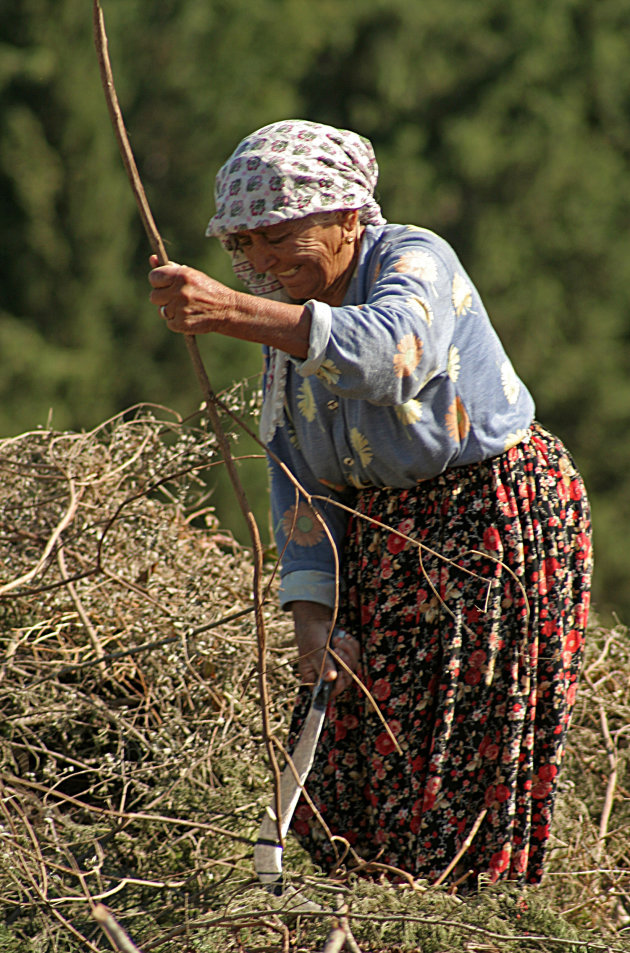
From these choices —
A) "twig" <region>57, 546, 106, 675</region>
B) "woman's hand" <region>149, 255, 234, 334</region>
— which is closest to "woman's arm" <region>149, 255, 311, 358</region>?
"woman's hand" <region>149, 255, 234, 334</region>

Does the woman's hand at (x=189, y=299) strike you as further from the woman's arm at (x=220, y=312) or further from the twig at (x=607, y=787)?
the twig at (x=607, y=787)

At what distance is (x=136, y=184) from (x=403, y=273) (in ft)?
1.04

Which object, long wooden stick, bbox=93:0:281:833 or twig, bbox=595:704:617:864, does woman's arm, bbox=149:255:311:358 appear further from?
twig, bbox=595:704:617:864

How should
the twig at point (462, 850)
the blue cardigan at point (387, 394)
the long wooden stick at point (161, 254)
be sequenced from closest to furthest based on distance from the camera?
the long wooden stick at point (161, 254) < the blue cardigan at point (387, 394) < the twig at point (462, 850)

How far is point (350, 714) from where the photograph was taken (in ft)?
4.18

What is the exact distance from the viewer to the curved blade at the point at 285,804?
1.02 m

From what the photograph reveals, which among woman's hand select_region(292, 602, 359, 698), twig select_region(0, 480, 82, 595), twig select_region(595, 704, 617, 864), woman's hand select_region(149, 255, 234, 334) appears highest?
woman's hand select_region(149, 255, 234, 334)

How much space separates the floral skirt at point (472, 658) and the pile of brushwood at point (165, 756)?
89 mm

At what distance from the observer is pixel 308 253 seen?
1.08m

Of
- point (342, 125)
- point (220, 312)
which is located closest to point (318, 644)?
point (220, 312)

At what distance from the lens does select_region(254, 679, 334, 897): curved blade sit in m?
1.02

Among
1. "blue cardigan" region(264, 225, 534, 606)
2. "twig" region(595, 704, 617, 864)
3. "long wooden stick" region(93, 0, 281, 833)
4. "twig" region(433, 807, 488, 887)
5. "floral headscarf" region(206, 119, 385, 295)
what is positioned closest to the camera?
"long wooden stick" region(93, 0, 281, 833)

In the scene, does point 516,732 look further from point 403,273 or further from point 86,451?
point 86,451

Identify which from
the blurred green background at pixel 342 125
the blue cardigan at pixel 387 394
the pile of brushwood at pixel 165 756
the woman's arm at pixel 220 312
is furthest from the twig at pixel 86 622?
the blurred green background at pixel 342 125
